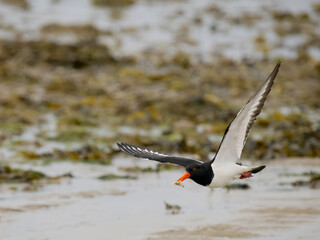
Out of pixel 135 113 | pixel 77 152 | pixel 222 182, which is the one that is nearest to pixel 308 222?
pixel 222 182

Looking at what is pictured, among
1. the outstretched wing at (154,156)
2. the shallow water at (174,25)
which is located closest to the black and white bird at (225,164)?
the outstretched wing at (154,156)

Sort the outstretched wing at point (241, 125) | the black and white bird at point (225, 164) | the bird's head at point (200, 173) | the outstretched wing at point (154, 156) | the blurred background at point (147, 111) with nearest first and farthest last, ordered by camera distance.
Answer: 1. the outstretched wing at point (241, 125)
2. the black and white bird at point (225, 164)
3. the bird's head at point (200, 173)
4. the outstretched wing at point (154, 156)
5. the blurred background at point (147, 111)

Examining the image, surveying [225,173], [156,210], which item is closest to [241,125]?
[225,173]

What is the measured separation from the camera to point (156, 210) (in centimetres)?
827

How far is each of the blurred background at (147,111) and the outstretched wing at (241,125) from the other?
0.78 meters

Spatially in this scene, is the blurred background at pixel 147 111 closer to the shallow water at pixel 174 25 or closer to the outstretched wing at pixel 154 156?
the shallow water at pixel 174 25

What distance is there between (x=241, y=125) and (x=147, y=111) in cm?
899

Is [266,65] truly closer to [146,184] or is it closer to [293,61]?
[293,61]

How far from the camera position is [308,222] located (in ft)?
23.9

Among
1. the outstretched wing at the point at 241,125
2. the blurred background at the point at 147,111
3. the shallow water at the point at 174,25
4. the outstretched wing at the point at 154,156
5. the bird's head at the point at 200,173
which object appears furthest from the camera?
the shallow water at the point at 174,25

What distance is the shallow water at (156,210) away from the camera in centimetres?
720

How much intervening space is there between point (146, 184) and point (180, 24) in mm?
16027

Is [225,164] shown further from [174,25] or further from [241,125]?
[174,25]

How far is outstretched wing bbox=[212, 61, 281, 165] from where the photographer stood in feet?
21.4
